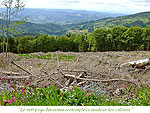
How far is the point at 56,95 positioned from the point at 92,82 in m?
1.85

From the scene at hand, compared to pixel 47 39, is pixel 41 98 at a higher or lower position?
higher

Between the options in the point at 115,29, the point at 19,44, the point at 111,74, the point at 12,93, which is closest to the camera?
the point at 12,93

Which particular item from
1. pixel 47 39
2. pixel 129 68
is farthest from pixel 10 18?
pixel 47 39

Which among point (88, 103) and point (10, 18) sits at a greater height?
point (10, 18)

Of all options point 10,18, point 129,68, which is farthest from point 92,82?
point 10,18

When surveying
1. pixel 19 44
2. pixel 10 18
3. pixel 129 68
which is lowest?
pixel 19 44

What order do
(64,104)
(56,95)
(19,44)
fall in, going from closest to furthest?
(64,104) < (56,95) < (19,44)

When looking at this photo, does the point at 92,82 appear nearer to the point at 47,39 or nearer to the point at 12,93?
the point at 12,93

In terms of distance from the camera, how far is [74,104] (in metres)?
3.78

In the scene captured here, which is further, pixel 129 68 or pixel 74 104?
pixel 129 68

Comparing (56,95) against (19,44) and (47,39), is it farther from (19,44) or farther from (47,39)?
(19,44)

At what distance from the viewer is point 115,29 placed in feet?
152
